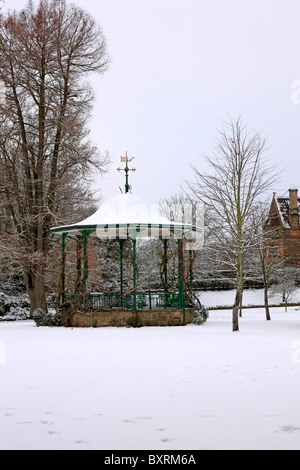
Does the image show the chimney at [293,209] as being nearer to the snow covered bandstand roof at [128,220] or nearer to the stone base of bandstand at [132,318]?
the snow covered bandstand roof at [128,220]

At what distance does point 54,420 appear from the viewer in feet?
19.1

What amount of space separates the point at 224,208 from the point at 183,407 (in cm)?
1420

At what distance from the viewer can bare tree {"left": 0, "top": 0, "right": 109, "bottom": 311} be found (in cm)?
2453

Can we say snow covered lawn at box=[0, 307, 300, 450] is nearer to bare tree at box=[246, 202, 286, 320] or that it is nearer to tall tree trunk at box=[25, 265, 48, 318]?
bare tree at box=[246, 202, 286, 320]

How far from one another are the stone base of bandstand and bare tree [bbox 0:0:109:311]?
15.5 ft

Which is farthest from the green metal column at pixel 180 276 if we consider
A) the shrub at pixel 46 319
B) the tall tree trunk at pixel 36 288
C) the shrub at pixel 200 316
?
the tall tree trunk at pixel 36 288

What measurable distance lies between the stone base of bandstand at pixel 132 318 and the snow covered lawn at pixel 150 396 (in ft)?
19.9

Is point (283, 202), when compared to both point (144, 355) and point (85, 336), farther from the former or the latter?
point (144, 355)

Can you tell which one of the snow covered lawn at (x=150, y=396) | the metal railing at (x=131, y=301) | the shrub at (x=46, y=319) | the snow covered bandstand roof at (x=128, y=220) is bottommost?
the shrub at (x=46, y=319)

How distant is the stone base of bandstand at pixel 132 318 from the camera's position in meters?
19.5

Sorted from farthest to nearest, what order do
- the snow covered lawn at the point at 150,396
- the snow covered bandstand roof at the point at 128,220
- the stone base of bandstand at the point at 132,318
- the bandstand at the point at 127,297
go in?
the snow covered bandstand roof at the point at 128,220 < the bandstand at the point at 127,297 < the stone base of bandstand at the point at 132,318 < the snow covered lawn at the point at 150,396

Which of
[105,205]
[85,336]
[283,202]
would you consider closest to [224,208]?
[105,205]

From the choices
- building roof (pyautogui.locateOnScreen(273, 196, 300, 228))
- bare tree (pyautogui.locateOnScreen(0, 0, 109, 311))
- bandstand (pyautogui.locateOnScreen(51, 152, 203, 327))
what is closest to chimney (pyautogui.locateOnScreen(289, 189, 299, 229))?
building roof (pyautogui.locateOnScreen(273, 196, 300, 228))
